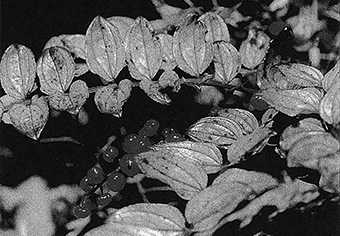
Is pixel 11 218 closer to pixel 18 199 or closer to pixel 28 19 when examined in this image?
pixel 18 199

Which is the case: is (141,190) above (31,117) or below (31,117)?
below

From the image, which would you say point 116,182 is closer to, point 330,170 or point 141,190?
point 141,190

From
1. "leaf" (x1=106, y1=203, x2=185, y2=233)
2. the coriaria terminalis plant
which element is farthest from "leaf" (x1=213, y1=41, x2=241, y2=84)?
"leaf" (x1=106, y1=203, x2=185, y2=233)

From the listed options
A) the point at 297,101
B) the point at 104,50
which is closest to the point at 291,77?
the point at 297,101

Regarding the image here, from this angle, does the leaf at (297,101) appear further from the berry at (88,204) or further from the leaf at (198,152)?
the berry at (88,204)

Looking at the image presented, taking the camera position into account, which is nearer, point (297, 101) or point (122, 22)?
point (297, 101)

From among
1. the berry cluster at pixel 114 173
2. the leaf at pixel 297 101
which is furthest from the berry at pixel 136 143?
the leaf at pixel 297 101
